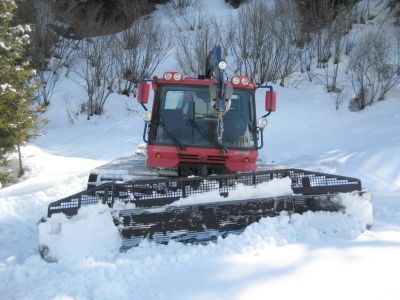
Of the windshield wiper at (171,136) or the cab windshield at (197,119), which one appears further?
the cab windshield at (197,119)

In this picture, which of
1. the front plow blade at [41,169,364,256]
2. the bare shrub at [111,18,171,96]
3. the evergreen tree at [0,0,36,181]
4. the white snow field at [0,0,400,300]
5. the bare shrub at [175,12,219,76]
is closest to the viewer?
the white snow field at [0,0,400,300]

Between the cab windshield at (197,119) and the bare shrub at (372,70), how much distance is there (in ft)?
39.3

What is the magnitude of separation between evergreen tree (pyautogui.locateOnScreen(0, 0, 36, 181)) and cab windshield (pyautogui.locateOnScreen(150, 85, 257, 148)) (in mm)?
6532

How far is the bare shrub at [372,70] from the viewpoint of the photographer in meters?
17.1

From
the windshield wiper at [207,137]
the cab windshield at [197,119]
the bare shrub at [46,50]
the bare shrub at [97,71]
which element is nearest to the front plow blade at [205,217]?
the windshield wiper at [207,137]

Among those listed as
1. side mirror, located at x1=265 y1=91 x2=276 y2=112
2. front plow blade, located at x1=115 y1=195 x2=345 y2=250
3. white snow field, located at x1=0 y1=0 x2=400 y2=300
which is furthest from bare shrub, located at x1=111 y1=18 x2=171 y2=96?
front plow blade, located at x1=115 y1=195 x2=345 y2=250

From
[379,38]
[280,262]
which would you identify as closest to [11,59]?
[280,262]

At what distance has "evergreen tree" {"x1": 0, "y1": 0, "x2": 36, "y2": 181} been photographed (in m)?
11.8

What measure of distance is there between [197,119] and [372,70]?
538 inches

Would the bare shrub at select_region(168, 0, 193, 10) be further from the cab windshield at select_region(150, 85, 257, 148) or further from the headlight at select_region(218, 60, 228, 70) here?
the headlight at select_region(218, 60, 228, 70)

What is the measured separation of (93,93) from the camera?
18.8m

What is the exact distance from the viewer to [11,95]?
37.8 feet

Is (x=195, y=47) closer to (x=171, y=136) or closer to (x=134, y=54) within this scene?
(x=134, y=54)

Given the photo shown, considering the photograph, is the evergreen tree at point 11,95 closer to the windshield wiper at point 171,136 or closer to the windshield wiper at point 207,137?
the windshield wiper at point 171,136
